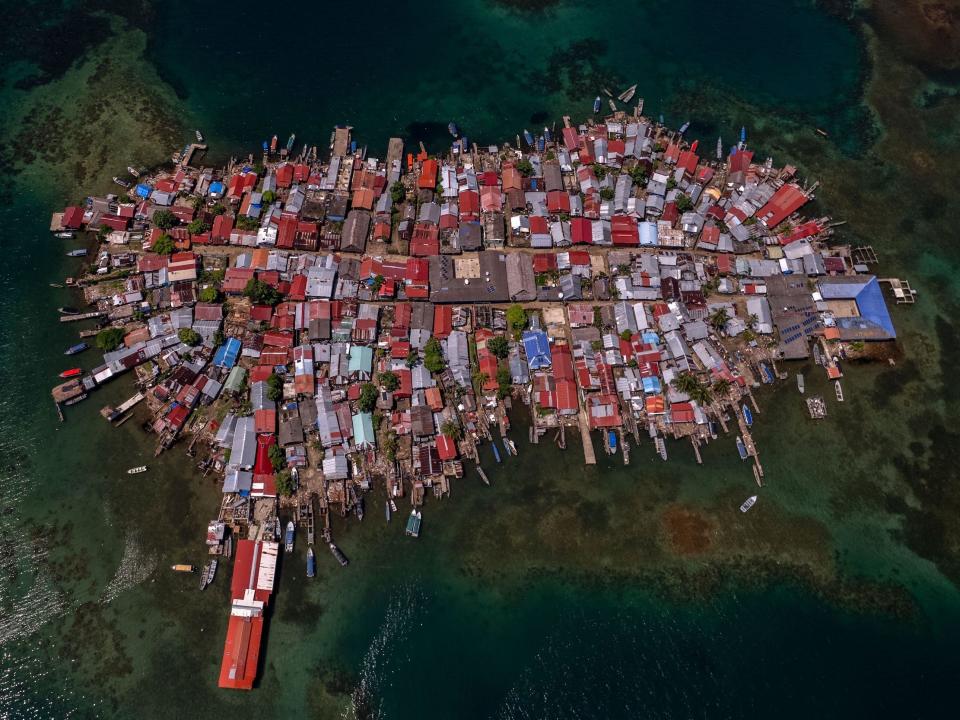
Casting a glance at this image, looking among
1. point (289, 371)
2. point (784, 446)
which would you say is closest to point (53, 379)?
point (289, 371)

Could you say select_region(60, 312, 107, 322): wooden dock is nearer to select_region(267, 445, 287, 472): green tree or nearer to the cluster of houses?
the cluster of houses

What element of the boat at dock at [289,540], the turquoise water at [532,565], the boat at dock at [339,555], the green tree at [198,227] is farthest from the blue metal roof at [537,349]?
the green tree at [198,227]

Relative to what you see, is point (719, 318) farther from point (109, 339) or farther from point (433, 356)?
point (109, 339)

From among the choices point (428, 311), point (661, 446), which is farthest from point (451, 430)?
point (661, 446)

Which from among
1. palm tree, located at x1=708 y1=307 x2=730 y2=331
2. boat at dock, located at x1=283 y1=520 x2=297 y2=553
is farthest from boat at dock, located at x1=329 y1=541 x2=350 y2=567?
palm tree, located at x1=708 y1=307 x2=730 y2=331

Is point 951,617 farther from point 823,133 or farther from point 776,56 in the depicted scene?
point 776,56

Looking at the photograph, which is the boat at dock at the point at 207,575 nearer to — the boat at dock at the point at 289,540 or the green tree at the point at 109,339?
the boat at dock at the point at 289,540
